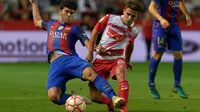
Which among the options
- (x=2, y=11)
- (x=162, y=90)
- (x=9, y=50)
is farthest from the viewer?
(x=2, y=11)

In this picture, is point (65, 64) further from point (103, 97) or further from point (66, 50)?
point (103, 97)

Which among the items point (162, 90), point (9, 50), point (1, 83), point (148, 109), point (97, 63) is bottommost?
point (9, 50)

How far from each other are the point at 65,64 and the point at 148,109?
5.35 ft

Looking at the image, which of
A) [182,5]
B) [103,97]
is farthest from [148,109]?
[182,5]

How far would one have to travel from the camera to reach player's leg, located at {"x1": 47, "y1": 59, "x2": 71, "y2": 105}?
961 centimetres

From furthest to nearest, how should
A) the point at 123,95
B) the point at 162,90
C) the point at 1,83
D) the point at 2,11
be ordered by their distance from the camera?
1. the point at 2,11
2. the point at 1,83
3. the point at 162,90
4. the point at 123,95

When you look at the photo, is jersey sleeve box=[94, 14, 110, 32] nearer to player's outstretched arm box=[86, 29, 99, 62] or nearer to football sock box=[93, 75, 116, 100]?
player's outstretched arm box=[86, 29, 99, 62]

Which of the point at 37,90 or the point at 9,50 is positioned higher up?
the point at 37,90

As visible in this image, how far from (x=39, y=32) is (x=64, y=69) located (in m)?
12.0

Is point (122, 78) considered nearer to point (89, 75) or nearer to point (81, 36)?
point (89, 75)

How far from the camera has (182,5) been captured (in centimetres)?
1208

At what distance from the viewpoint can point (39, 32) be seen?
21.4 meters

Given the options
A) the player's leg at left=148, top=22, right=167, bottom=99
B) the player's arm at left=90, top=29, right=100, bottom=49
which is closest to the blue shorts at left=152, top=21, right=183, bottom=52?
the player's leg at left=148, top=22, right=167, bottom=99

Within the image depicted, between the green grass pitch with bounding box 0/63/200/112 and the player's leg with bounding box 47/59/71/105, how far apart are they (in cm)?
53
